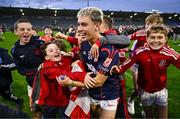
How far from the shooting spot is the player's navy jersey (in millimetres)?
3861

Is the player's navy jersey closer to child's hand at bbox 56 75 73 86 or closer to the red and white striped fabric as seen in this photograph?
the red and white striped fabric

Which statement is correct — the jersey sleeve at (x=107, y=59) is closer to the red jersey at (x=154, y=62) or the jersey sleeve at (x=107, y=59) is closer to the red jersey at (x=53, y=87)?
the red jersey at (x=53, y=87)

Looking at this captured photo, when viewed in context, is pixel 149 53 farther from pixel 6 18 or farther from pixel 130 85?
pixel 6 18

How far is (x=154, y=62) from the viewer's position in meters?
5.09

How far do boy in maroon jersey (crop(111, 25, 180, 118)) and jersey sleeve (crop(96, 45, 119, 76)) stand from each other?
3.32ft

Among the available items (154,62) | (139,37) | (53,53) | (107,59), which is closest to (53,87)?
(53,53)

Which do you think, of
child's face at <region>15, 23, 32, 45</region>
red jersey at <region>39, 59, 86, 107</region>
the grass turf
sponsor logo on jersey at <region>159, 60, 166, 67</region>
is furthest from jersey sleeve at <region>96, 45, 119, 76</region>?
the grass turf

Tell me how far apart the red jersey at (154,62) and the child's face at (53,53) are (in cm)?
95

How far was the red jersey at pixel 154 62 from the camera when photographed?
508 cm

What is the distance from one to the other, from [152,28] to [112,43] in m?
1.25

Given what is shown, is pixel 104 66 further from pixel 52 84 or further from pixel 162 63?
pixel 162 63

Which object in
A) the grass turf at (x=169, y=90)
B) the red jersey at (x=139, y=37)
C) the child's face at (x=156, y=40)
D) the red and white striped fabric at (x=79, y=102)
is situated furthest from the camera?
the grass turf at (x=169, y=90)

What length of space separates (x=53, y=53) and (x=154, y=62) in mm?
1476

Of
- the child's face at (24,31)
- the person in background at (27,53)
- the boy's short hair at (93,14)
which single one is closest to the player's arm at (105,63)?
the boy's short hair at (93,14)
